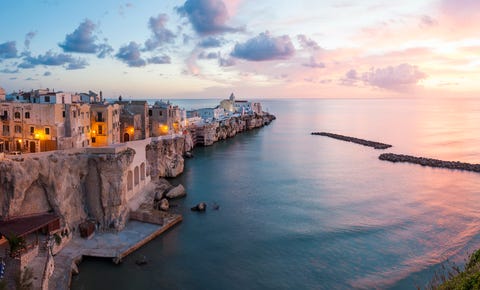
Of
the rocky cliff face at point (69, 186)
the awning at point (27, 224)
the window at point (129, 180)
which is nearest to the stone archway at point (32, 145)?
the rocky cliff face at point (69, 186)

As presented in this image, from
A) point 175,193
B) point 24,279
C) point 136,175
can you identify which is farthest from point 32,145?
point 24,279

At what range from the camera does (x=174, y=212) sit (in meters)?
31.7

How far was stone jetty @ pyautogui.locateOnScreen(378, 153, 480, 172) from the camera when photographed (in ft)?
172

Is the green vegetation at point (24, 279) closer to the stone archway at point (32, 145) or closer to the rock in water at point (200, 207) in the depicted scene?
the rock in water at point (200, 207)

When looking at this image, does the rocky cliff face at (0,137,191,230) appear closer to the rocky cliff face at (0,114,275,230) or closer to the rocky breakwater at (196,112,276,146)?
the rocky cliff face at (0,114,275,230)

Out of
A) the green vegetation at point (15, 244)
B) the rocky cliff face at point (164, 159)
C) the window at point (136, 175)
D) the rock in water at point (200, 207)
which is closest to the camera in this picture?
the green vegetation at point (15, 244)

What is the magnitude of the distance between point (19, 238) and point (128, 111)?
95.8 ft

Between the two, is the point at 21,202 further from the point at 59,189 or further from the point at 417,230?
the point at 417,230

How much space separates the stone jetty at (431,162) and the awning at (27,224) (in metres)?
48.8

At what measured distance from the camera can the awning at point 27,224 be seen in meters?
20.8

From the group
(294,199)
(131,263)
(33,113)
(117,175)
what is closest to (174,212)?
(117,175)

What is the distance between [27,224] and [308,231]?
18.6 m

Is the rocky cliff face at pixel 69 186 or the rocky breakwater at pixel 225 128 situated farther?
the rocky breakwater at pixel 225 128

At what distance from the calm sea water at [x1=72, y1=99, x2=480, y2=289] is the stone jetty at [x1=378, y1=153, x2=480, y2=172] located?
213cm
